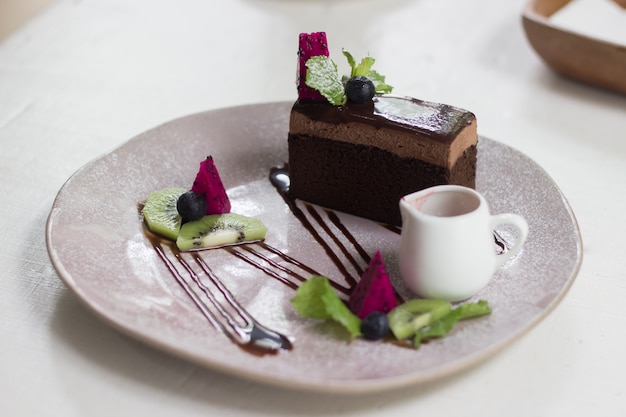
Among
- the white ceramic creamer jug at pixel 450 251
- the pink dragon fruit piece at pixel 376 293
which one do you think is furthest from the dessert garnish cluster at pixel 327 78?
the pink dragon fruit piece at pixel 376 293

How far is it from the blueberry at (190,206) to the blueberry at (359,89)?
0.43 metres

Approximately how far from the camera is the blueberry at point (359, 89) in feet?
6.29

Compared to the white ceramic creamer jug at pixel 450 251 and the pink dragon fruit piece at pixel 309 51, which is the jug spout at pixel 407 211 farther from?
the pink dragon fruit piece at pixel 309 51

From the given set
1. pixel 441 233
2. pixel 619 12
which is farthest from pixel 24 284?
pixel 619 12

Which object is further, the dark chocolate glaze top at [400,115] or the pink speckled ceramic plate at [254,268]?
the dark chocolate glaze top at [400,115]

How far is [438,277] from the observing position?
62.2 inches

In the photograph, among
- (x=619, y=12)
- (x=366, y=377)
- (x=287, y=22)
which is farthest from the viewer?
(x=287, y=22)

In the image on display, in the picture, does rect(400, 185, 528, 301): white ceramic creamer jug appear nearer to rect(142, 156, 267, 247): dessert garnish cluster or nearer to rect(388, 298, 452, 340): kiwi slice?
rect(388, 298, 452, 340): kiwi slice

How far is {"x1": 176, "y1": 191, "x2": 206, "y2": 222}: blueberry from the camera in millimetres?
1865

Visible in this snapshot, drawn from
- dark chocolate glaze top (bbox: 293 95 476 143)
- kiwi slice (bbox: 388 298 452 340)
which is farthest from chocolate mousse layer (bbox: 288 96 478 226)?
kiwi slice (bbox: 388 298 452 340)

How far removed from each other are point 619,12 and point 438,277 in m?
1.85

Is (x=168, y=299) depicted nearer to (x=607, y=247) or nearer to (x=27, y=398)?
(x=27, y=398)

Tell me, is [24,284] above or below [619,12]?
below

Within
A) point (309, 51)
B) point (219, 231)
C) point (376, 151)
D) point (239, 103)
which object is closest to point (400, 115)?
point (376, 151)
